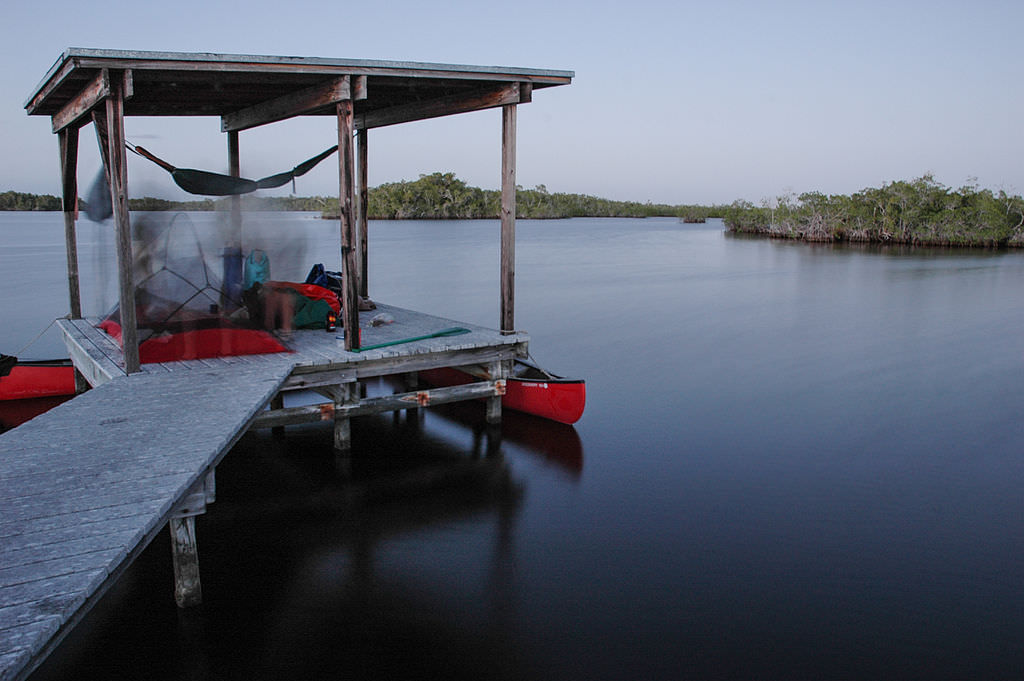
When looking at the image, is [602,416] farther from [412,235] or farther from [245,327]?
[412,235]

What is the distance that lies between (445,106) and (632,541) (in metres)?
5.02

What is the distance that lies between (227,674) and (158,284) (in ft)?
13.4

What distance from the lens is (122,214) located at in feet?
21.0

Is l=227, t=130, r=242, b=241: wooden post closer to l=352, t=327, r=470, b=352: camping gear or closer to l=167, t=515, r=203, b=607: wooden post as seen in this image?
l=352, t=327, r=470, b=352: camping gear

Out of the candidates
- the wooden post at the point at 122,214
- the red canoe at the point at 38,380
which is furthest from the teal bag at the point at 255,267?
the red canoe at the point at 38,380

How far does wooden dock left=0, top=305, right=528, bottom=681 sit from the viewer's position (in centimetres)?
312

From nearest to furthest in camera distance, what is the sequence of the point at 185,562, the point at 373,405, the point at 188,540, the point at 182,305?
1. the point at 188,540
2. the point at 185,562
3. the point at 182,305
4. the point at 373,405

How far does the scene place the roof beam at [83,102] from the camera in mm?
6145

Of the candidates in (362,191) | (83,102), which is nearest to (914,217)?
(362,191)

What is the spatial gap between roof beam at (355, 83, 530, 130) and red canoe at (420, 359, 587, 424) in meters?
2.76

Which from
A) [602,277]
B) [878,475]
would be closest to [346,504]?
[878,475]

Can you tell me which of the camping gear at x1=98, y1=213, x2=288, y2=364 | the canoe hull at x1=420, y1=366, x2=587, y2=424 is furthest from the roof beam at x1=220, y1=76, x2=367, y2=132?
the canoe hull at x1=420, y1=366, x2=587, y2=424

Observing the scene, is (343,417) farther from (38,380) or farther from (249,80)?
(38,380)

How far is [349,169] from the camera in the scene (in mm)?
7273
